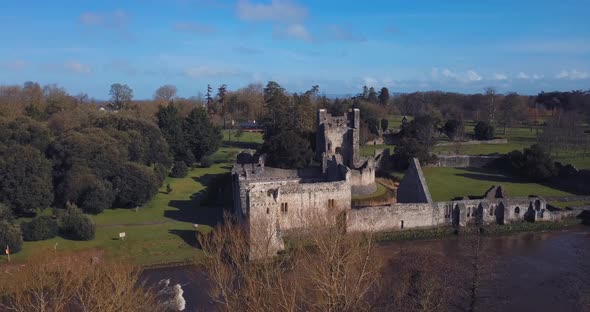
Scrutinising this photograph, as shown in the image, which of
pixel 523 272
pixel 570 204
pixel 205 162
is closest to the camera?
pixel 523 272

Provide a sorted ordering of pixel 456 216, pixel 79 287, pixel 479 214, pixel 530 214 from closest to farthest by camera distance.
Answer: pixel 79 287 → pixel 456 216 → pixel 479 214 → pixel 530 214

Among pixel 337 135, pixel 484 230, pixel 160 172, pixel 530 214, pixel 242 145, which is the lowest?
pixel 484 230

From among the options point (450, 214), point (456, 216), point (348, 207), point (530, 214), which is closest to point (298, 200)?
point (348, 207)

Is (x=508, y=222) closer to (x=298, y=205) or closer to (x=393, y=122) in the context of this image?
(x=298, y=205)

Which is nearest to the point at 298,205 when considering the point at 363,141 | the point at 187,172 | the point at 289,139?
the point at 289,139

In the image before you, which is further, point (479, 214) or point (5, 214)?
point (479, 214)

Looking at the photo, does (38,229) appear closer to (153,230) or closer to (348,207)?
(153,230)
